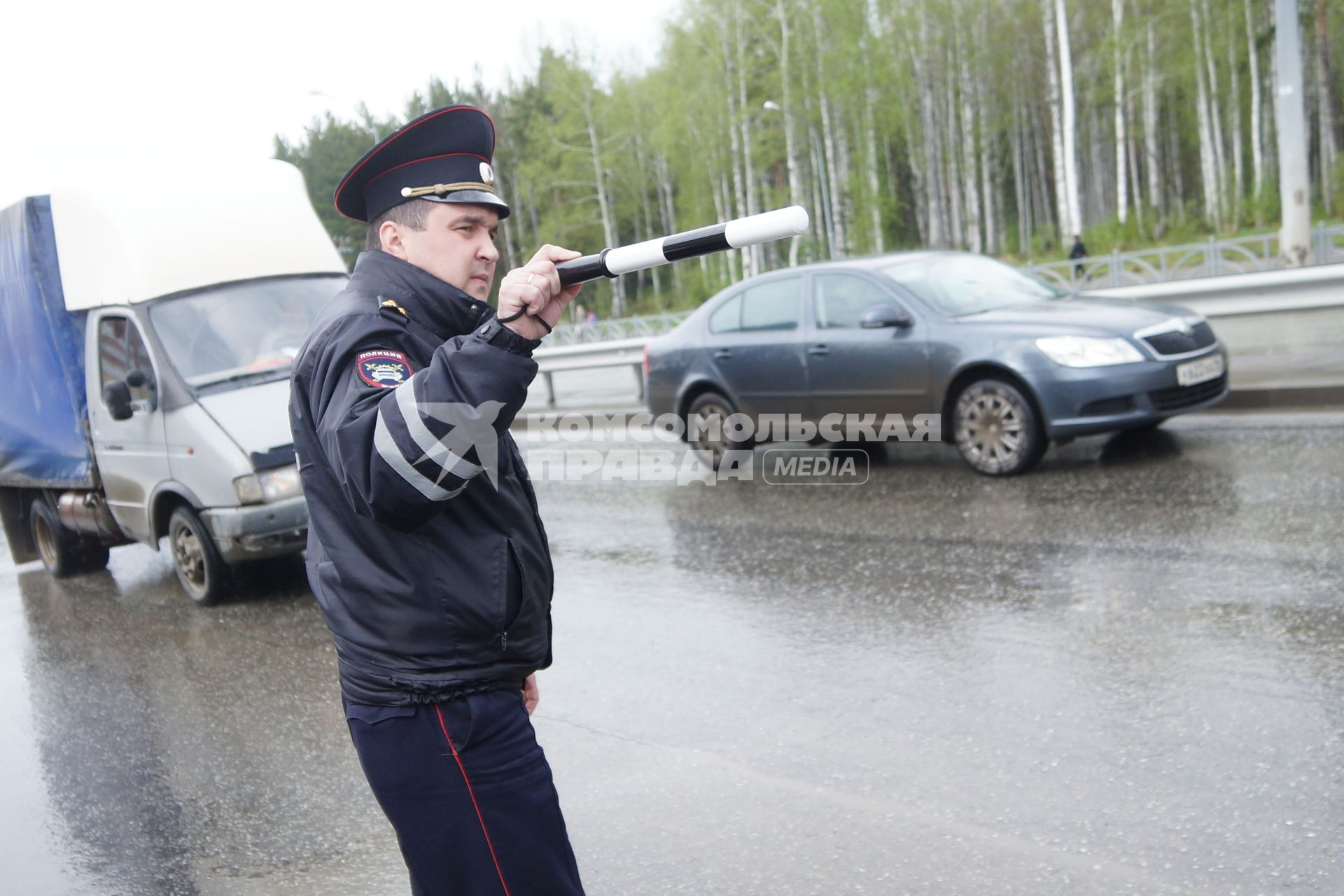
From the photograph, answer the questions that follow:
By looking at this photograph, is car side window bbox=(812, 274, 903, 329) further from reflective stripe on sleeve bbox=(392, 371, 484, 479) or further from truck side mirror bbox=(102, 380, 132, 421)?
reflective stripe on sleeve bbox=(392, 371, 484, 479)

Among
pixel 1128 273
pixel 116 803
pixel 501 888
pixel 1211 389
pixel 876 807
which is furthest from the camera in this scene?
pixel 1128 273

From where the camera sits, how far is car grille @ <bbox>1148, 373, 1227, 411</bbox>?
8.09 m

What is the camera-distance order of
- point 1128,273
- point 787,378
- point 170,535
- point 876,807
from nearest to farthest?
point 876,807 → point 170,535 → point 787,378 → point 1128,273

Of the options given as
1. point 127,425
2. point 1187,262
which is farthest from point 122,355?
point 1187,262

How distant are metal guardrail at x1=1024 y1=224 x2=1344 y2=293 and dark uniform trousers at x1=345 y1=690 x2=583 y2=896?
20.4 meters

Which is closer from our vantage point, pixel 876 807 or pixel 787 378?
pixel 876 807

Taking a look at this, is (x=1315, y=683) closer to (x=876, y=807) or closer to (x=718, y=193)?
(x=876, y=807)

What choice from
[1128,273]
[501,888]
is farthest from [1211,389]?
[1128,273]

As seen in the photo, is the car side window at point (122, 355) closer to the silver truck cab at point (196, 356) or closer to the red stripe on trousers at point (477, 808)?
the silver truck cab at point (196, 356)

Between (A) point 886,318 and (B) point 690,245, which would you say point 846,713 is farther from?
(A) point 886,318

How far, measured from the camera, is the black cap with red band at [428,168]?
2111 millimetres

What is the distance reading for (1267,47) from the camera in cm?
4316

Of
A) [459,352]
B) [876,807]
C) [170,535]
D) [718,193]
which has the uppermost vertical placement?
[718,193]

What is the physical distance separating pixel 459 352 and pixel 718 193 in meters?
52.3
